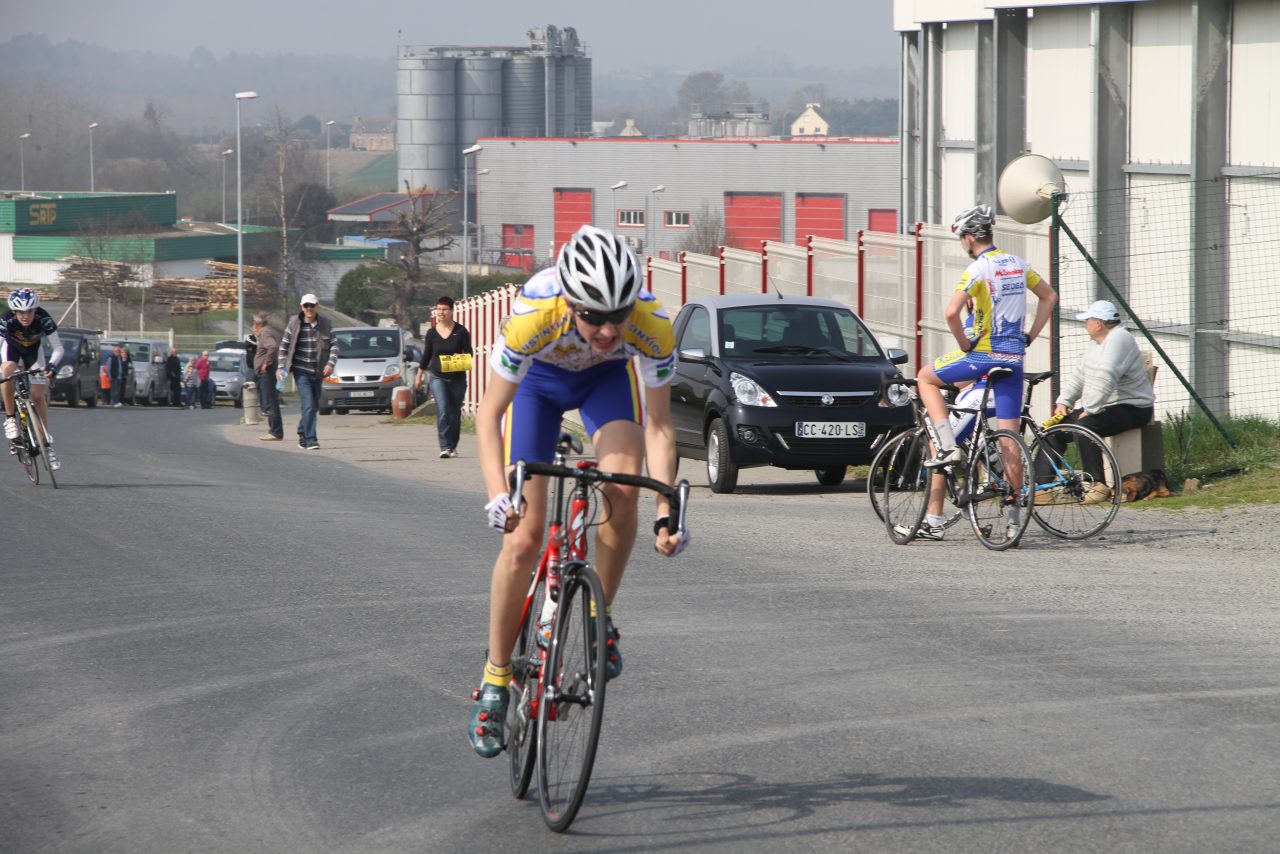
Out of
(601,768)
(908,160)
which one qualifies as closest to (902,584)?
(601,768)

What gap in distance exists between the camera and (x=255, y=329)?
89.2ft

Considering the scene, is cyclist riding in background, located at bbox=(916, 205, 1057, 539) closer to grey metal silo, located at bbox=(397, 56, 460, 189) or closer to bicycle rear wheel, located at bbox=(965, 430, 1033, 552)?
bicycle rear wheel, located at bbox=(965, 430, 1033, 552)

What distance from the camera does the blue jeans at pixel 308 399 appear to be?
2169 cm

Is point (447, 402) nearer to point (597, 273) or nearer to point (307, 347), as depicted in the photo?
point (307, 347)

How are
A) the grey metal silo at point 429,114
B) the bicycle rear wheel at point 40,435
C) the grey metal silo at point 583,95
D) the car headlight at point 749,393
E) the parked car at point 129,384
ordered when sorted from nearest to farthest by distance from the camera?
1. the car headlight at point 749,393
2. the bicycle rear wheel at point 40,435
3. the parked car at point 129,384
4. the grey metal silo at point 429,114
5. the grey metal silo at point 583,95

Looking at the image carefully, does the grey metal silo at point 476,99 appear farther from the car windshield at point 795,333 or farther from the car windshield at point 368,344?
the car windshield at point 795,333

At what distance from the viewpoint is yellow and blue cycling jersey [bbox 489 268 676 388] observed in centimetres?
550

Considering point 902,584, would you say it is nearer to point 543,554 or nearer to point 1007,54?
point 543,554

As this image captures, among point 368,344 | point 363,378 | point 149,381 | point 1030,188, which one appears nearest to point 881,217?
point 149,381

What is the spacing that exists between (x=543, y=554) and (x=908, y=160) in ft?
95.4

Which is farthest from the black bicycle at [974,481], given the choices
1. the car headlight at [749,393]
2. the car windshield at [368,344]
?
the car windshield at [368,344]

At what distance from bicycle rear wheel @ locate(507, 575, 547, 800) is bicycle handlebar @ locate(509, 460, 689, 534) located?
1.33 feet

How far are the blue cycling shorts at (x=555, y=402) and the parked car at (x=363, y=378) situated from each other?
35.9 metres

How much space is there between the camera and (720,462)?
15.5m
